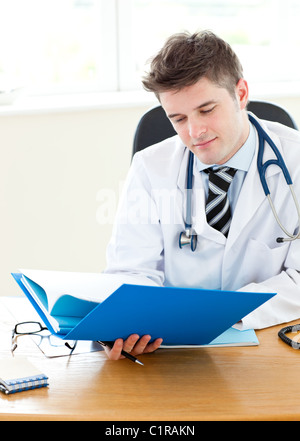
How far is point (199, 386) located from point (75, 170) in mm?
1701

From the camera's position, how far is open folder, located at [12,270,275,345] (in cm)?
111

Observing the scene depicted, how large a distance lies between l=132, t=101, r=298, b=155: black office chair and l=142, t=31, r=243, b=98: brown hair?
0.30 meters

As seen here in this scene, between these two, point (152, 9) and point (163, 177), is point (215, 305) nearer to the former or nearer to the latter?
point (163, 177)

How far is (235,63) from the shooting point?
1.59 meters

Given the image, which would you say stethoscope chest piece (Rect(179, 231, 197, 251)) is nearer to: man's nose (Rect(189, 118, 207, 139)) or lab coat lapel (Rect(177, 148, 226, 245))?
lab coat lapel (Rect(177, 148, 226, 245))

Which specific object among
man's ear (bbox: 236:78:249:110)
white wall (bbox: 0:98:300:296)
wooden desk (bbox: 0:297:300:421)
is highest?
man's ear (bbox: 236:78:249:110)

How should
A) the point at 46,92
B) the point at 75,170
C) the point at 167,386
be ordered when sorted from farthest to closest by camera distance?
the point at 46,92
the point at 75,170
the point at 167,386

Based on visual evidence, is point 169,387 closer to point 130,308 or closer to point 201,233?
point 130,308

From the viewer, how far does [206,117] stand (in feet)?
5.05

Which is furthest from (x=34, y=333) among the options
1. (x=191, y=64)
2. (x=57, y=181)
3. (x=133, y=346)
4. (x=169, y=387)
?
(x=57, y=181)

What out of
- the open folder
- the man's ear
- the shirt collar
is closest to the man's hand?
the open folder

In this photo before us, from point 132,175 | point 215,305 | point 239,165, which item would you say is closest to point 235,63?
point 239,165

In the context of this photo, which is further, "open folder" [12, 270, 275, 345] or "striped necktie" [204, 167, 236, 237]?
"striped necktie" [204, 167, 236, 237]

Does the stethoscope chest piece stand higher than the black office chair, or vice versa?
the black office chair
